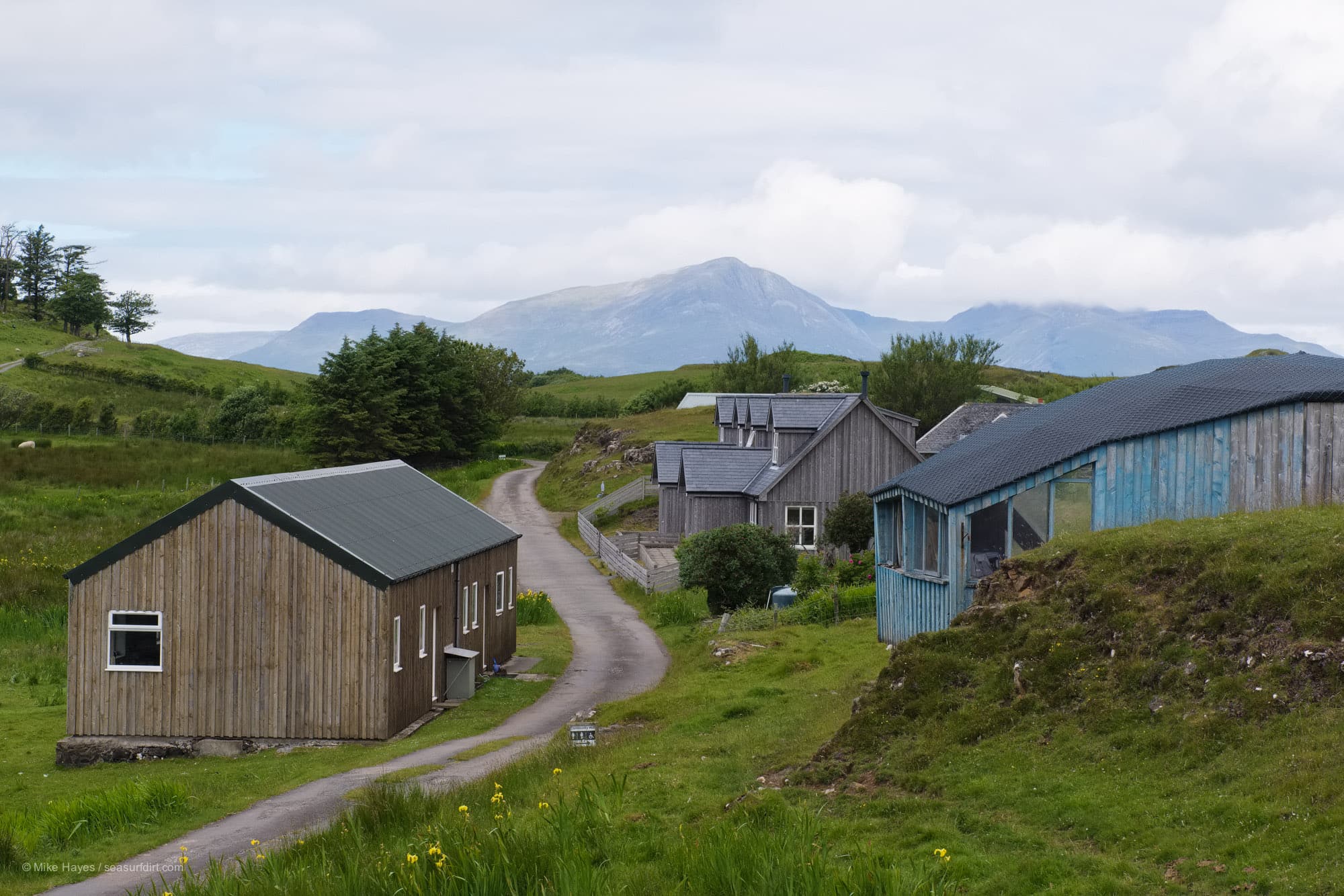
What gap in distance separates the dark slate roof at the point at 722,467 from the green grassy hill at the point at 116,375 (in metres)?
65.9

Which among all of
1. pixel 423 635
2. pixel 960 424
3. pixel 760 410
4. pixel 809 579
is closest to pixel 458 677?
pixel 423 635

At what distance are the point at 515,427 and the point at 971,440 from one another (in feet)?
296

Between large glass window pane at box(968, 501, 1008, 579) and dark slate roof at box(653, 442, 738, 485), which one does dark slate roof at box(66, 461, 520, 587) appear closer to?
large glass window pane at box(968, 501, 1008, 579)

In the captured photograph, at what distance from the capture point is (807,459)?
48.1 metres

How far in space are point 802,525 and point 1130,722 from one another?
3465cm

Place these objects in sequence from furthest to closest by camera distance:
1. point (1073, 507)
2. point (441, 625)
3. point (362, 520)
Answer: point (441, 625), point (362, 520), point (1073, 507)

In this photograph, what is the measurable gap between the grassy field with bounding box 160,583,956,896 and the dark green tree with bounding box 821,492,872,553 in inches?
782

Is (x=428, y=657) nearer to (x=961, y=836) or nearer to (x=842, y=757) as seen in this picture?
(x=842, y=757)

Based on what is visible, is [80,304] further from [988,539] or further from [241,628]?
[988,539]

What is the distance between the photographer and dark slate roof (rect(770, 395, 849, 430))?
50.1m

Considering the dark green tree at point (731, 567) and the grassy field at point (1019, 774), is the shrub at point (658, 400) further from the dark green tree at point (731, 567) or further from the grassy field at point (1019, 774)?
the grassy field at point (1019, 774)

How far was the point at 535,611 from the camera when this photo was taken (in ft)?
131

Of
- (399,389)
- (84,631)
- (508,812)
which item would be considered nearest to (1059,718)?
(508,812)

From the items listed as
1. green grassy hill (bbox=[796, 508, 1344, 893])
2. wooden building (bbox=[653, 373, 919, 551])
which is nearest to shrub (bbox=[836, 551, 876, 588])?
wooden building (bbox=[653, 373, 919, 551])
